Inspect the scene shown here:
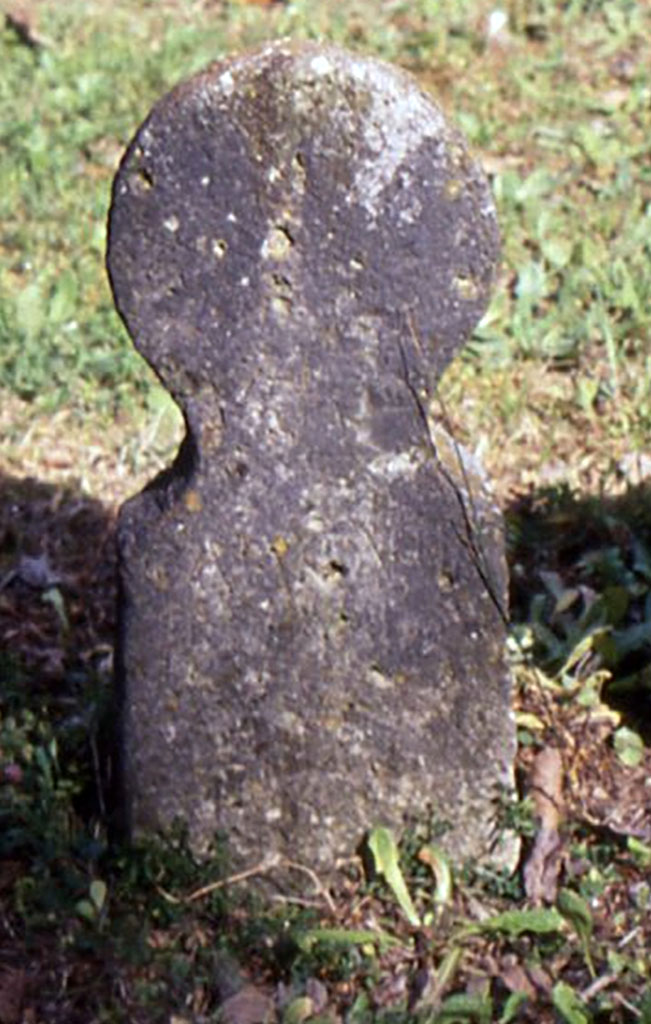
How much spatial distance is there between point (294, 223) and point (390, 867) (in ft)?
4.10

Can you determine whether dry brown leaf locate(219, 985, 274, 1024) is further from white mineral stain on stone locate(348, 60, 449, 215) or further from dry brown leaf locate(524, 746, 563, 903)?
white mineral stain on stone locate(348, 60, 449, 215)

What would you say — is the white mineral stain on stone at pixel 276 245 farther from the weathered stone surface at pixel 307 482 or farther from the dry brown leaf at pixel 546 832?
the dry brown leaf at pixel 546 832

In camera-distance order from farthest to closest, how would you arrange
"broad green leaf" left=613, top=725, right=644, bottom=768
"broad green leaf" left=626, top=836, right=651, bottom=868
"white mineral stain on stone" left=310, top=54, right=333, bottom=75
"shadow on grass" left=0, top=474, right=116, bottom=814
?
"shadow on grass" left=0, top=474, right=116, bottom=814, "broad green leaf" left=613, top=725, right=644, bottom=768, "broad green leaf" left=626, top=836, right=651, bottom=868, "white mineral stain on stone" left=310, top=54, right=333, bottom=75

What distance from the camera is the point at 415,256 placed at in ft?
12.5

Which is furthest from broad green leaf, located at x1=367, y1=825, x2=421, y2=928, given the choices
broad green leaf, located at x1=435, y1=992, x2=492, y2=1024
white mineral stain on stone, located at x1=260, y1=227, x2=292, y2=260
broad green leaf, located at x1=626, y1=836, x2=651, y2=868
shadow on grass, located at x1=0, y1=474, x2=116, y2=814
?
white mineral stain on stone, located at x1=260, y1=227, x2=292, y2=260

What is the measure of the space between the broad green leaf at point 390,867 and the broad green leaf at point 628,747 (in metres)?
0.60

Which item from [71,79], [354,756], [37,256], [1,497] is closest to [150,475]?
[1,497]

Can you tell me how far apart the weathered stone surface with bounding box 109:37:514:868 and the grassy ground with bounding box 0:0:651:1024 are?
18cm

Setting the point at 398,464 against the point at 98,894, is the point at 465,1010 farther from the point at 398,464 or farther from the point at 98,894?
the point at 398,464

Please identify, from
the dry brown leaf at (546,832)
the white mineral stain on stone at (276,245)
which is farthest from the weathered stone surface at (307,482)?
the dry brown leaf at (546,832)

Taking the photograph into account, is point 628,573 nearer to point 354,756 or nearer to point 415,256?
point 354,756

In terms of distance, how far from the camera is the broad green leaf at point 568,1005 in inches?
154

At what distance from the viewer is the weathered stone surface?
3.74 m

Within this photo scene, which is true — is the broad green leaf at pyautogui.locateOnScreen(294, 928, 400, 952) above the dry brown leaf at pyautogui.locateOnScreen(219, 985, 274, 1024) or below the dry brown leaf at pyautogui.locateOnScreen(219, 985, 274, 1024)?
above
